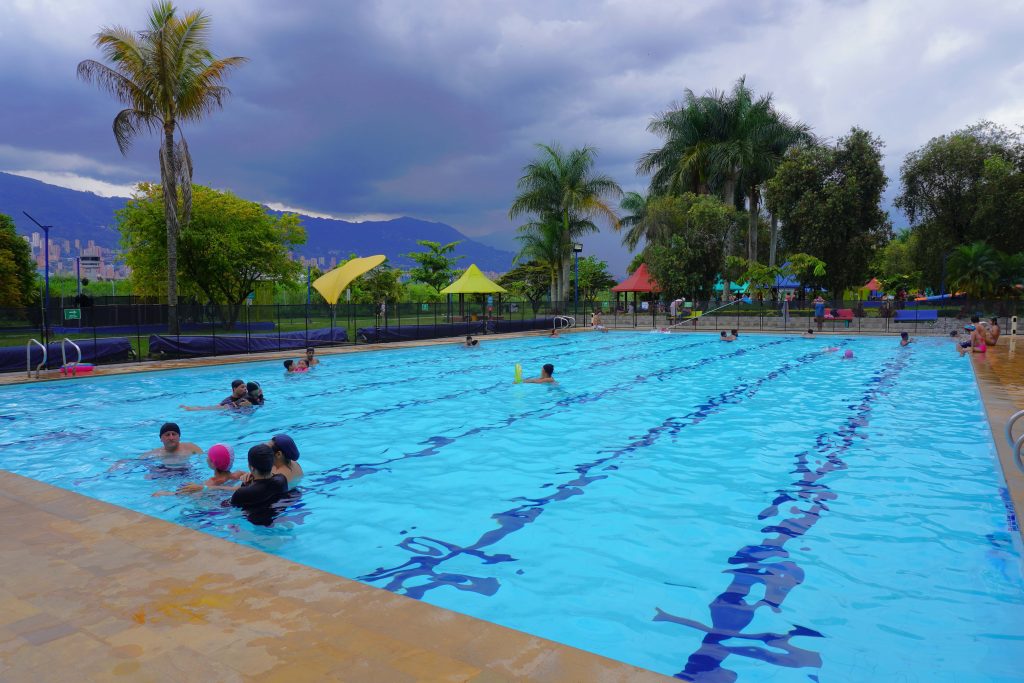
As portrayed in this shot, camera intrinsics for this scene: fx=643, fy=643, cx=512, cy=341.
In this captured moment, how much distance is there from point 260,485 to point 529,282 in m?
54.6

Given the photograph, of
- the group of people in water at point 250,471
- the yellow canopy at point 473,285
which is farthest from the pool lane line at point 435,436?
the yellow canopy at point 473,285

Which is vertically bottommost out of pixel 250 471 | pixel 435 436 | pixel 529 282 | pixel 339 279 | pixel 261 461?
pixel 435 436

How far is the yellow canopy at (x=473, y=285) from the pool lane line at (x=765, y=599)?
22830mm

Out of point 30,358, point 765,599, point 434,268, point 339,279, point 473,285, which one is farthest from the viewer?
point 434,268

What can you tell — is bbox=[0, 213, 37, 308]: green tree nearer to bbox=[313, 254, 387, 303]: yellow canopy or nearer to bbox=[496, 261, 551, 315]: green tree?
bbox=[313, 254, 387, 303]: yellow canopy

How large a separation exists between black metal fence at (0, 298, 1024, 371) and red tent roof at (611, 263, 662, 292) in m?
3.94

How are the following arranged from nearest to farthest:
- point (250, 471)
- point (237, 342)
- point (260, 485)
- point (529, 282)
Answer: point (260, 485) < point (250, 471) < point (237, 342) < point (529, 282)

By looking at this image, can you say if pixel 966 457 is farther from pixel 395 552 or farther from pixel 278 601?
pixel 278 601

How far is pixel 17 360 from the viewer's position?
16.0 meters

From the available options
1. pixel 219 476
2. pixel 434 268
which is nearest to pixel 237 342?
pixel 219 476

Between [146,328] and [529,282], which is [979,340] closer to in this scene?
[146,328]

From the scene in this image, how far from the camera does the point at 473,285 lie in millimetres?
30734

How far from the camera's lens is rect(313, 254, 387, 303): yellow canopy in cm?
2358

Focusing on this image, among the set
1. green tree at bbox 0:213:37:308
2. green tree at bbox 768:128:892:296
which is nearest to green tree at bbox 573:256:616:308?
green tree at bbox 768:128:892:296
